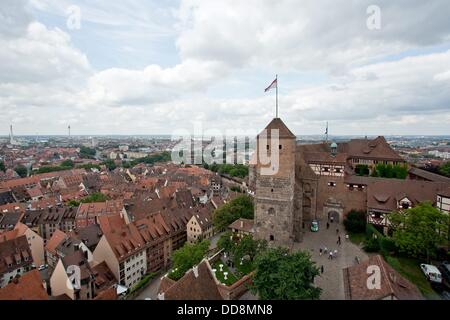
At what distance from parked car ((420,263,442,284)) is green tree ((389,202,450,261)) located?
114 centimetres

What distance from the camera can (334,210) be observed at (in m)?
33.6

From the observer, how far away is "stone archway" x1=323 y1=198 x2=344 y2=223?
33.2 metres

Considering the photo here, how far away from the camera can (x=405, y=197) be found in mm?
28297

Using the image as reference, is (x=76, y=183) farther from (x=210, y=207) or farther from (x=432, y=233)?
(x=432, y=233)

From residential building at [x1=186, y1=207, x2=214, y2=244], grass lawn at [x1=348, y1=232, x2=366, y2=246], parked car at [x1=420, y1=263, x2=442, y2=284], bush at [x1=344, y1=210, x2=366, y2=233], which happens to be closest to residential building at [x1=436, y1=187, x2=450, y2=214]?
parked car at [x1=420, y1=263, x2=442, y2=284]

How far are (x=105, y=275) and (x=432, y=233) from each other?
3127cm

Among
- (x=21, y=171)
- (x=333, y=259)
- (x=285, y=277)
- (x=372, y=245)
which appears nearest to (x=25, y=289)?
(x=285, y=277)

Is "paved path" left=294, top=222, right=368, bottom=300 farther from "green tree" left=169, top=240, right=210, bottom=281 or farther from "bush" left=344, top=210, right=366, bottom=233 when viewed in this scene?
"green tree" left=169, top=240, right=210, bottom=281

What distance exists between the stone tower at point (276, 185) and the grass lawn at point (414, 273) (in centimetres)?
811

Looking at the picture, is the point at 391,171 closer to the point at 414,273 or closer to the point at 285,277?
the point at 414,273

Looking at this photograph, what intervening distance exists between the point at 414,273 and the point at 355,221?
29.9 ft

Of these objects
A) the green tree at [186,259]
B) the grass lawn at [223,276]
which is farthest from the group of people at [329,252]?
the green tree at [186,259]

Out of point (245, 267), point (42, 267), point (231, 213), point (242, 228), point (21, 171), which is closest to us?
point (245, 267)
